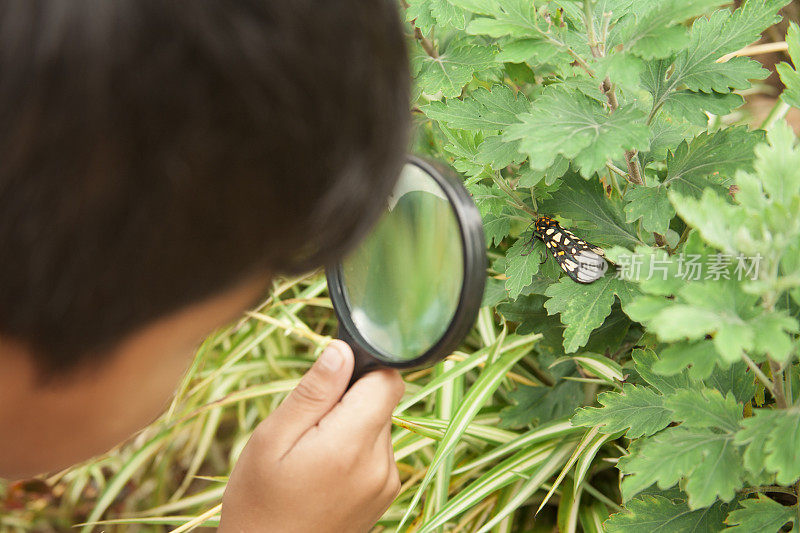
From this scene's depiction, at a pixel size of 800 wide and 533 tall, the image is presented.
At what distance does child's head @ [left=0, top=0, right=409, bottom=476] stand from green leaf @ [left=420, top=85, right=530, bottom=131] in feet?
1.34

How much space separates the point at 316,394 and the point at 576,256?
0.38 metres

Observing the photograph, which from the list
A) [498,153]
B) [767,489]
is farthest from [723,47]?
[767,489]

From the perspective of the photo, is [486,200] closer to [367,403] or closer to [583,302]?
[583,302]

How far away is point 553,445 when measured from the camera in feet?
4.06

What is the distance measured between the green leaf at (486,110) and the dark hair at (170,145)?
0.42m

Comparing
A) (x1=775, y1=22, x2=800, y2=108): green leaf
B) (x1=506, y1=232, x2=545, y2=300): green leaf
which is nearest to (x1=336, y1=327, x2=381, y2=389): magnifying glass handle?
(x1=506, y1=232, x2=545, y2=300): green leaf

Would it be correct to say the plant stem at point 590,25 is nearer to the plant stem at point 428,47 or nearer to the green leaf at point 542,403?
the plant stem at point 428,47

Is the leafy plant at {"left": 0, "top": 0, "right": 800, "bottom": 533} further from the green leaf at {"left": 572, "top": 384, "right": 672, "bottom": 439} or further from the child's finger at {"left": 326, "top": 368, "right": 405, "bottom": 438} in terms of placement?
the child's finger at {"left": 326, "top": 368, "right": 405, "bottom": 438}

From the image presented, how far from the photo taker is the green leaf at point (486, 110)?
96 centimetres

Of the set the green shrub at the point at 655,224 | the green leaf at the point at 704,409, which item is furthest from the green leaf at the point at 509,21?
the green leaf at the point at 704,409

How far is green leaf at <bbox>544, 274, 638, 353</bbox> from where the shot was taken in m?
0.91

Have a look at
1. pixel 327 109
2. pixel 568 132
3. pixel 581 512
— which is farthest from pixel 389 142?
pixel 581 512

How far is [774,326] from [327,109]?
414mm

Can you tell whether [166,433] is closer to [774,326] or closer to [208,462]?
[208,462]
